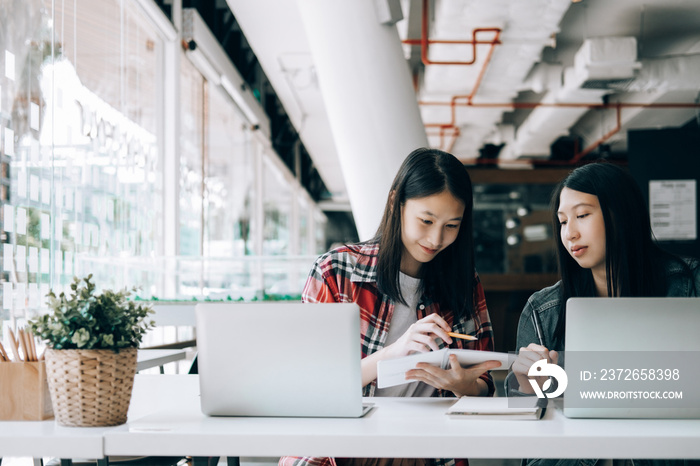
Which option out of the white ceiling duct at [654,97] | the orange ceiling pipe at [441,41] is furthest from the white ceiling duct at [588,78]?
the orange ceiling pipe at [441,41]

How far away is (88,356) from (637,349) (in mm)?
1023

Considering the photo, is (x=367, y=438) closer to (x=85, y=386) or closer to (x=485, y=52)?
(x=85, y=386)

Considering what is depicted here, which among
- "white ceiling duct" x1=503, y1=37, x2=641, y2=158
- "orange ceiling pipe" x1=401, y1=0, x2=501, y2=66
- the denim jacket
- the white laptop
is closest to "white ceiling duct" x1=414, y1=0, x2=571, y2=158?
"orange ceiling pipe" x1=401, y1=0, x2=501, y2=66

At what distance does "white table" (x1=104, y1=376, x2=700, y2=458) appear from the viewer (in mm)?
1135

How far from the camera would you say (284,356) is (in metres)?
1.33

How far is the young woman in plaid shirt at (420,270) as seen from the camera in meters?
1.90

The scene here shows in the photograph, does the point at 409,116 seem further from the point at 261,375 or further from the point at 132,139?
the point at 261,375

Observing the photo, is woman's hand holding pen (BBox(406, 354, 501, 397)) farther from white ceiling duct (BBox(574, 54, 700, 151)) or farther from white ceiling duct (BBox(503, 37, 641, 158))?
white ceiling duct (BBox(574, 54, 700, 151))

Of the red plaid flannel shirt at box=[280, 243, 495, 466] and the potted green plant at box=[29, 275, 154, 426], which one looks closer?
the potted green plant at box=[29, 275, 154, 426]

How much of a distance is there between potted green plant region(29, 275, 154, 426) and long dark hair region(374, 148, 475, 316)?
79 centimetres

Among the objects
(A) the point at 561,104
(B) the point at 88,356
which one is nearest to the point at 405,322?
(B) the point at 88,356

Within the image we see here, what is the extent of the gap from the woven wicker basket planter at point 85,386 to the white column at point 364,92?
250 cm

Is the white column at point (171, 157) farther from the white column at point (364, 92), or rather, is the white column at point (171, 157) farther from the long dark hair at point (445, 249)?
the long dark hair at point (445, 249)

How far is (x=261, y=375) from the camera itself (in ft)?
4.41
